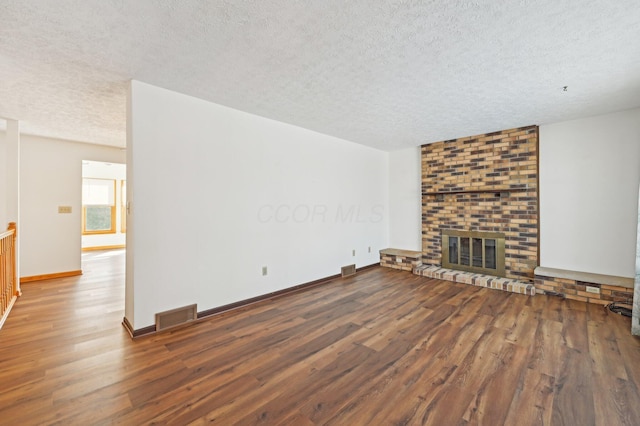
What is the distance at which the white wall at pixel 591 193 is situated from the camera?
11.9 ft

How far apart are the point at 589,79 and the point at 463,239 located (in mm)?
2991

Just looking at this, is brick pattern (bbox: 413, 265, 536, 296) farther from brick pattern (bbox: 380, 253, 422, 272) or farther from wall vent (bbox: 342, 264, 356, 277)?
wall vent (bbox: 342, 264, 356, 277)

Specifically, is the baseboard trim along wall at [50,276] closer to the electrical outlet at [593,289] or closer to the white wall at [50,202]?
the white wall at [50,202]

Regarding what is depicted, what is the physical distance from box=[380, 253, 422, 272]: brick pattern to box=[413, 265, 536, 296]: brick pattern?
0.14m

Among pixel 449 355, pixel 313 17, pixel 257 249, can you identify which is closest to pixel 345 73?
pixel 313 17

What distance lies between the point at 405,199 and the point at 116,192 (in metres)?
8.72

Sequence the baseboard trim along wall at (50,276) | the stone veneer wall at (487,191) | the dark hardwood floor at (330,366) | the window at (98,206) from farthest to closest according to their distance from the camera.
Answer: the window at (98,206)
the baseboard trim along wall at (50,276)
the stone veneer wall at (487,191)
the dark hardwood floor at (330,366)

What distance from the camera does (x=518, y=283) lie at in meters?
4.20

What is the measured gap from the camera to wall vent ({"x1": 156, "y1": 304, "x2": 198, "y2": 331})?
281 centimetres

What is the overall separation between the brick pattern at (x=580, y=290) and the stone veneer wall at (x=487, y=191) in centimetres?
32

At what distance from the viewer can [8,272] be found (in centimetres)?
350

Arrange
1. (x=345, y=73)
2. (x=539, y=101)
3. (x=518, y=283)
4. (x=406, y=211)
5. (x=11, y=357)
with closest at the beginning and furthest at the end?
1. (x=11, y=357)
2. (x=345, y=73)
3. (x=539, y=101)
4. (x=518, y=283)
5. (x=406, y=211)

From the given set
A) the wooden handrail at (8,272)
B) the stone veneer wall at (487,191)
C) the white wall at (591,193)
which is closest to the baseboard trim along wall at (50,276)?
the wooden handrail at (8,272)

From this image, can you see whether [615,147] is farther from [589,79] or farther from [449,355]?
[449,355]
